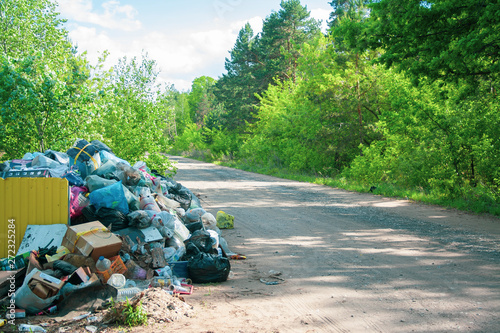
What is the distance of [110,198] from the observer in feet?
20.9

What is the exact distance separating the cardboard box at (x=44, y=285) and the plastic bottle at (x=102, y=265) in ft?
1.68

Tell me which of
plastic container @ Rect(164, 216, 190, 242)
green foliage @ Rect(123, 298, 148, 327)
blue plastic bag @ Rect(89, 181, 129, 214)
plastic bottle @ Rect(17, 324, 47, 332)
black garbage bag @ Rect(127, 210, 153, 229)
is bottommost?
plastic bottle @ Rect(17, 324, 47, 332)

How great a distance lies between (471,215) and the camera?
32.9 feet

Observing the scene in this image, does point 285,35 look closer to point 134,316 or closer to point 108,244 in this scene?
point 108,244

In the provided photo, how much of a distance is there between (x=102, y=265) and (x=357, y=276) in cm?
359

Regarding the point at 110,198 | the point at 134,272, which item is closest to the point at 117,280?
the point at 134,272

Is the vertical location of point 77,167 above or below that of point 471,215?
above

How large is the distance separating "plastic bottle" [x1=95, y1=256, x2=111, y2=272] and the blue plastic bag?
1.44 metres

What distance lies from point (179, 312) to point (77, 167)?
14.1 feet

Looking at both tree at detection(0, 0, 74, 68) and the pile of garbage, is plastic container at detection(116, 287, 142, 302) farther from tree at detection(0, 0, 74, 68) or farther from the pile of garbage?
tree at detection(0, 0, 74, 68)

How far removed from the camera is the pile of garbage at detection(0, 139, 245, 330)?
468cm

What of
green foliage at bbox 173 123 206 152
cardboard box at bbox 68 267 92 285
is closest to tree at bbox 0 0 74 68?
cardboard box at bbox 68 267 92 285

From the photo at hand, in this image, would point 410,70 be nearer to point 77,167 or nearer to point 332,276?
point 332,276

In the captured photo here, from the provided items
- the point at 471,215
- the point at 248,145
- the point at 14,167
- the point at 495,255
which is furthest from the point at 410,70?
the point at 248,145
